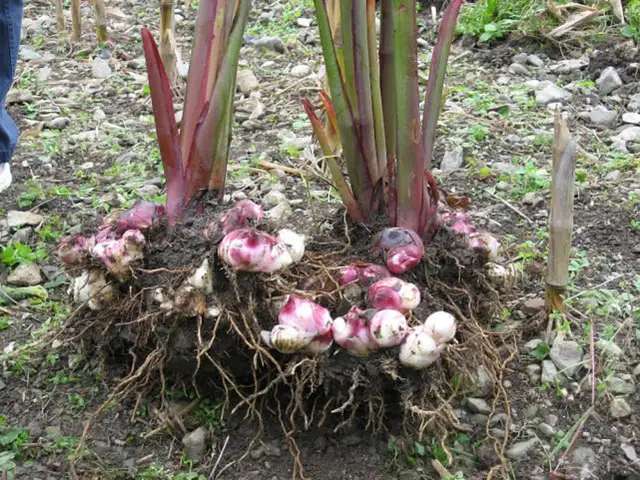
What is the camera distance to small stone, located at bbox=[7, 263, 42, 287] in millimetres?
2113

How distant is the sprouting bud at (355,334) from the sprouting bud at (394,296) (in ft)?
0.14

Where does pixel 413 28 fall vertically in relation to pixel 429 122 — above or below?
above

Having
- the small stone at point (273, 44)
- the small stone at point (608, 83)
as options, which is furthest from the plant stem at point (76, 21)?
the small stone at point (608, 83)

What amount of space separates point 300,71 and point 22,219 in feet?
4.43

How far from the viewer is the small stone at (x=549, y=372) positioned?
5.91 feet

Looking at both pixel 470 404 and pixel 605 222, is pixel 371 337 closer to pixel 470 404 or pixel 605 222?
pixel 470 404

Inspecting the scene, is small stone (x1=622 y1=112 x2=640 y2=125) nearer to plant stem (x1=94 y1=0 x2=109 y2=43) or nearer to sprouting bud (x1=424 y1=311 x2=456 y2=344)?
sprouting bud (x1=424 y1=311 x2=456 y2=344)

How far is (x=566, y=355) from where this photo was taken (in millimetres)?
1837

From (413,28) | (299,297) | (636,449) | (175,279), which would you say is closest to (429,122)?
(413,28)

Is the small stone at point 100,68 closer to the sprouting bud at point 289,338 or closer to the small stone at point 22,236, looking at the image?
the small stone at point 22,236

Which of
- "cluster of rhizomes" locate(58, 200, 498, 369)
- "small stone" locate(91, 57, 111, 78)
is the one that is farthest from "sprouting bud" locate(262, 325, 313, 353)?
"small stone" locate(91, 57, 111, 78)

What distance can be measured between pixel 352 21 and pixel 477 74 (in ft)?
5.60

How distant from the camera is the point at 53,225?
2389 mm

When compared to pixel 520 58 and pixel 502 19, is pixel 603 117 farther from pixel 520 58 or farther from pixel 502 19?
pixel 502 19
